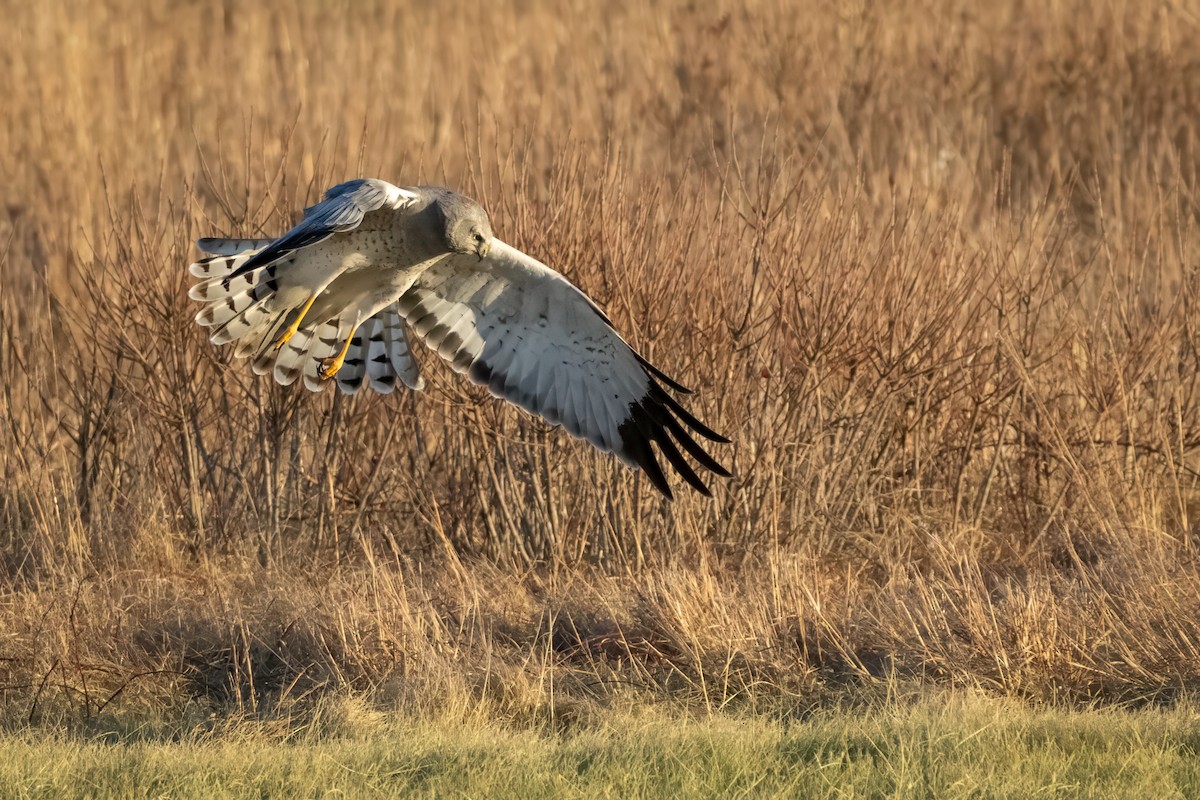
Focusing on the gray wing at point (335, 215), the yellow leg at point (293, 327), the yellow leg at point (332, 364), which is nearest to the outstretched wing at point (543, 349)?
the yellow leg at point (332, 364)

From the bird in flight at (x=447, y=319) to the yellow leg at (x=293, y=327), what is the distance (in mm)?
11

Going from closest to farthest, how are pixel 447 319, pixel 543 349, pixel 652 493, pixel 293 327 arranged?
pixel 293 327, pixel 543 349, pixel 447 319, pixel 652 493

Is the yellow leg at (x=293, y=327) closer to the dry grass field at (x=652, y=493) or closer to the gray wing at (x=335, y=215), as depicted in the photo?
the gray wing at (x=335, y=215)

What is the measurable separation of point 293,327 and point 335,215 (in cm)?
132

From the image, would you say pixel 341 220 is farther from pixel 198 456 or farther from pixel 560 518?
pixel 198 456

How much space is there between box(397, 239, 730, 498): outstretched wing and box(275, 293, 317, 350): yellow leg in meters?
0.49

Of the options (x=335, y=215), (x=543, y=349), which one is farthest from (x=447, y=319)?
(x=335, y=215)

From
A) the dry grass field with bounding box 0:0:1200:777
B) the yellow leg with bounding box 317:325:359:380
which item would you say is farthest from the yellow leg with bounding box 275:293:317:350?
the dry grass field with bounding box 0:0:1200:777

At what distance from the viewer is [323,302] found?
738 cm

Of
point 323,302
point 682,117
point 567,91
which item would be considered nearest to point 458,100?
point 567,91

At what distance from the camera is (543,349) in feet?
23.6

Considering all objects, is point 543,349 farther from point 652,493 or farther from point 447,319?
point 652,493

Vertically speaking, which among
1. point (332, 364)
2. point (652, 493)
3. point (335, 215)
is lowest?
point (652, 493)

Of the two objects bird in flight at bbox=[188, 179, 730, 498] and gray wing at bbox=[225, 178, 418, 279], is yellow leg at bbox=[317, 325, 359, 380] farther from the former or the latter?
gray wing at bbox=[225, 178, 418, 279]
